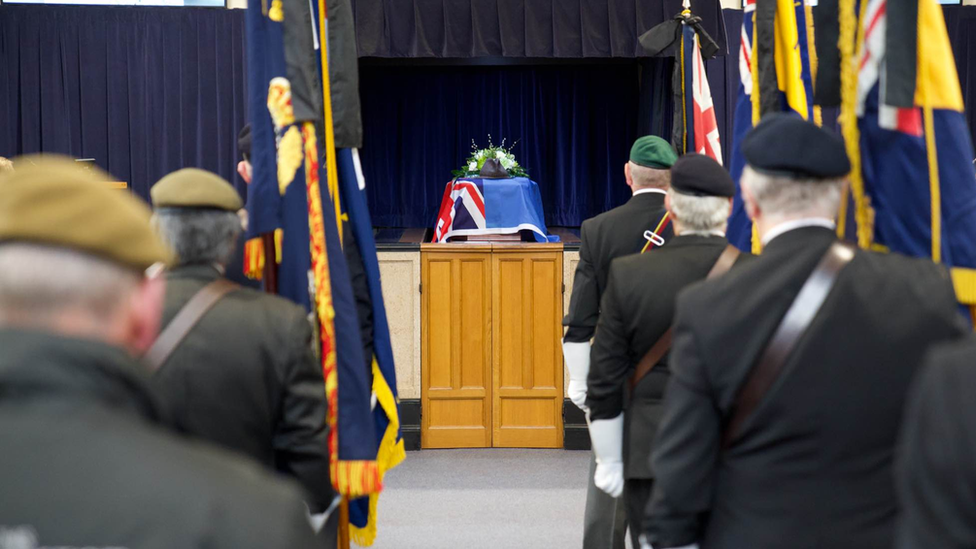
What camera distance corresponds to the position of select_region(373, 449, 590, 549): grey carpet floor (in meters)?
3.95

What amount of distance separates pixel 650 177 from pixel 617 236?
23cm

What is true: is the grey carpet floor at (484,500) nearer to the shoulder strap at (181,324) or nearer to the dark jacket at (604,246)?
the dark jacket at (604,246)

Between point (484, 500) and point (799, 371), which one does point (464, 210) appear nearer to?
point (484, 500)

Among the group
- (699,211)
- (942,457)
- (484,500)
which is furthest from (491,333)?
(942,457)

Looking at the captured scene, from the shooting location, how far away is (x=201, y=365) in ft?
5.90

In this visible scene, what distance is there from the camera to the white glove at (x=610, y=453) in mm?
2623

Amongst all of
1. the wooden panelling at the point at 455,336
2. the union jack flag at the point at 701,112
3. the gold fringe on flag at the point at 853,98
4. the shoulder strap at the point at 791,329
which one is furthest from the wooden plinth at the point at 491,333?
the shoulder strap at the point at 791,329

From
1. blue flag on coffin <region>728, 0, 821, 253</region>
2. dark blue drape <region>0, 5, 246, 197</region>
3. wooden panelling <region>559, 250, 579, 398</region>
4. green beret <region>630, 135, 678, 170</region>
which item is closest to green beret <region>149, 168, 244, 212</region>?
blue flag on coffin <region>728, 0, 821, 253</region>

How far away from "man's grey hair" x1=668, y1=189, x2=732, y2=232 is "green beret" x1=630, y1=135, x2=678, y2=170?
83cm

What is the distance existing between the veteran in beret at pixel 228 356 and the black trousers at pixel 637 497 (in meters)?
0.93

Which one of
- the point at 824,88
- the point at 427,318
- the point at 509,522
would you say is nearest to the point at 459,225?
the point at 427,318

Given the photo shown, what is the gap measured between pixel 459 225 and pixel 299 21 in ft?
12.5

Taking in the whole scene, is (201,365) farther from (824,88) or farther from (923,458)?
(824,88)

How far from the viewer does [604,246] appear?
3256 mm
